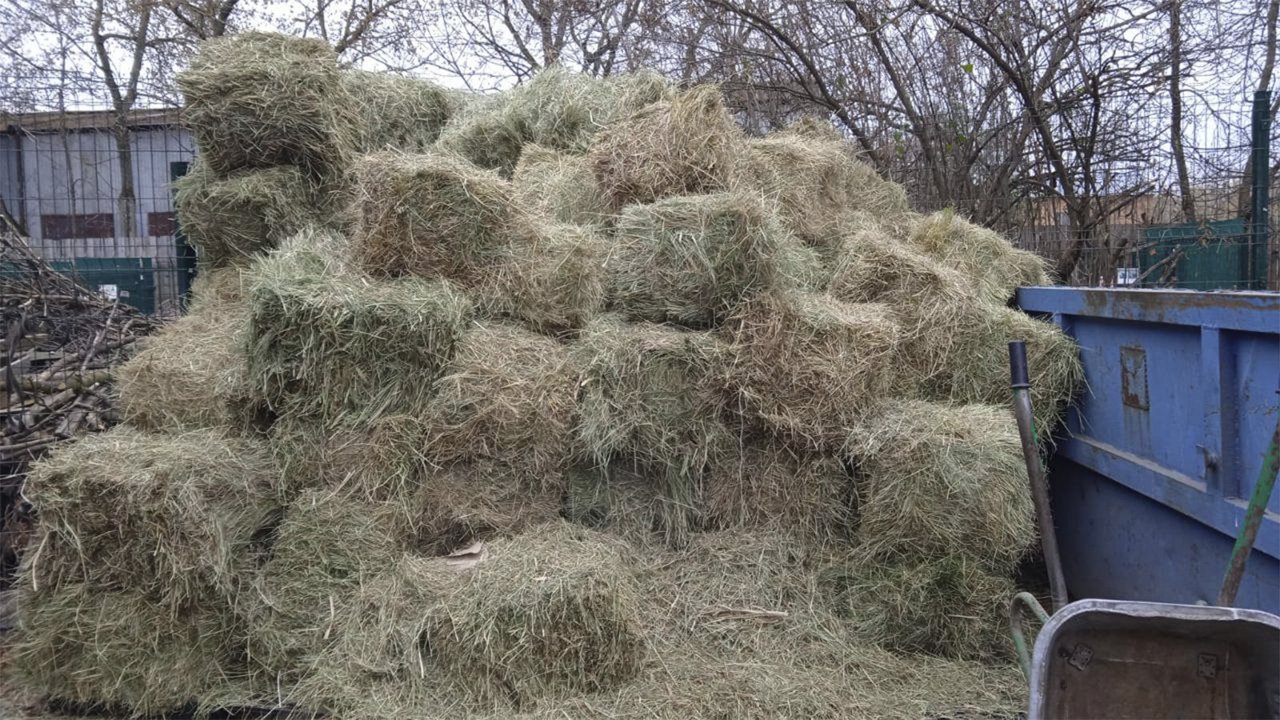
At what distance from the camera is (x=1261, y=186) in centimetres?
687

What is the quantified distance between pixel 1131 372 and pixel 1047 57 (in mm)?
5552

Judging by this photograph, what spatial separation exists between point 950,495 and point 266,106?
462 cm

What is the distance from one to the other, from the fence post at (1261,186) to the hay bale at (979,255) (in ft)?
6.95

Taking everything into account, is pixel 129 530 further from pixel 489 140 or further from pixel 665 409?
pixel 489 140

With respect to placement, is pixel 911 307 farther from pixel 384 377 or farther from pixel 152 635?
pixel 152 635

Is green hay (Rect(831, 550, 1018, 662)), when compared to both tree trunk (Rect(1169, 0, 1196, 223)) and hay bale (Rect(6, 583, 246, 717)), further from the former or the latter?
tree trunk (Rect(1169, 0, 1196, 223))

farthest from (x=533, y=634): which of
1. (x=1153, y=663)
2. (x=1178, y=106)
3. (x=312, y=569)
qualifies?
(x=1178, y=106)

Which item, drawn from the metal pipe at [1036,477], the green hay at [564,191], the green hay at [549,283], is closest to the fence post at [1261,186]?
the green hay at [564,191]

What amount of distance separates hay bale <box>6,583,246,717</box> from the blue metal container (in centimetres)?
370

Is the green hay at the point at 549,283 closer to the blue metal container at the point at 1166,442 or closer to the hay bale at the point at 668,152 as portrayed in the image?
the hay bale at the point at 668,152

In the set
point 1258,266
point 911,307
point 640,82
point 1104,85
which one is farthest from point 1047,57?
point 911,307

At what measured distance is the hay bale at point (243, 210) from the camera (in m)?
6.01

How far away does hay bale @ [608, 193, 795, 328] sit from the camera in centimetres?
459

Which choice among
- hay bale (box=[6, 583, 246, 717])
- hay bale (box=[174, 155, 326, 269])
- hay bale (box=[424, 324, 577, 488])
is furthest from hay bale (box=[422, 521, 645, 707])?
Result: hay bale (box=[174, 155, 326, 269])
